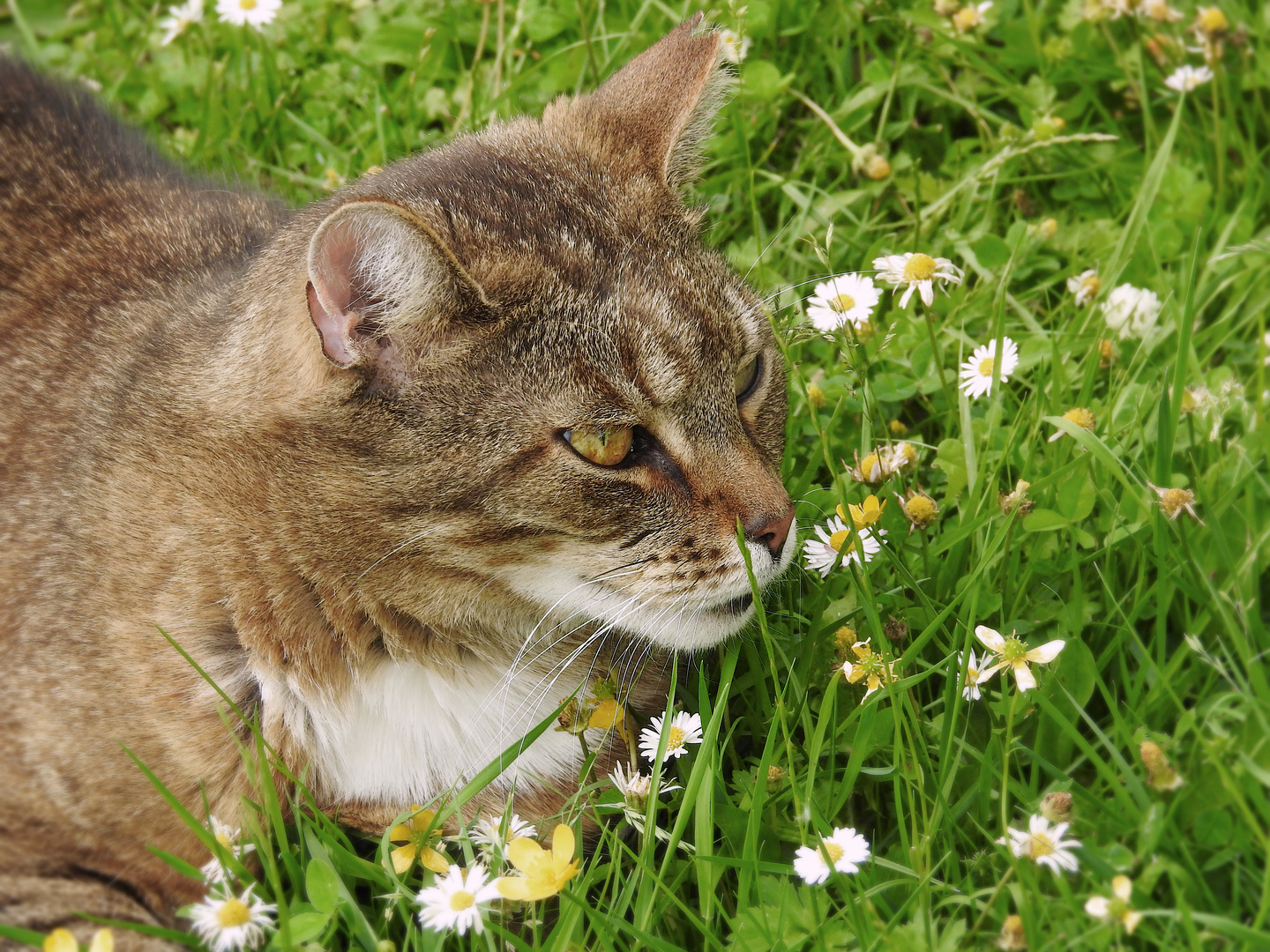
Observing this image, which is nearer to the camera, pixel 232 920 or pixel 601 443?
pixel 232 920

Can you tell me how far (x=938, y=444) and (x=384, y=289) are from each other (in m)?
1.78

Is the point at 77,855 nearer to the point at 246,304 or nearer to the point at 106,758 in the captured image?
the point at 106,758

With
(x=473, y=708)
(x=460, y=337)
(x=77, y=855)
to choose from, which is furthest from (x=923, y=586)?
(x=77, y=855)

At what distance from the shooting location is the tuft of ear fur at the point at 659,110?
307 cm

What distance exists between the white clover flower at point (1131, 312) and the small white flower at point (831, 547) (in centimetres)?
110

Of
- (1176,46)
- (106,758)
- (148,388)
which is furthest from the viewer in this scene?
(1176,46)

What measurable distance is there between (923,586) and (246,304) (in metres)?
1.66

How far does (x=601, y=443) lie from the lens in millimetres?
2662

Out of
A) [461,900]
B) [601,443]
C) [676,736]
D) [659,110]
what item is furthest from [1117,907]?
[659,110]

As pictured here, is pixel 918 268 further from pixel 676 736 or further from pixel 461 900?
pixel 461 900

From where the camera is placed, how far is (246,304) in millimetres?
2861

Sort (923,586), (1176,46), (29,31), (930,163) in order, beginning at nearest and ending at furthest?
1. (923,586)
2. (1176,46)
3. (930,163)
4. (29,31)

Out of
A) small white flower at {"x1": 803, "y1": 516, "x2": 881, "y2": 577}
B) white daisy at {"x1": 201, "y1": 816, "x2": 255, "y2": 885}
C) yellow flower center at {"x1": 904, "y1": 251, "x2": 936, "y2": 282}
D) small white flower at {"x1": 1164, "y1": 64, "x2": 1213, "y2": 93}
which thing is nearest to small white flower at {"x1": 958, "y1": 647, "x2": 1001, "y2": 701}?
small white flower at {"x1": 803, "y1": 516, "x2": 881, "y2": 577}

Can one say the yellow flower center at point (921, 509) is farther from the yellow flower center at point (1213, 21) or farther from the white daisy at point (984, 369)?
the yellow flower center at point (1213, 21)
